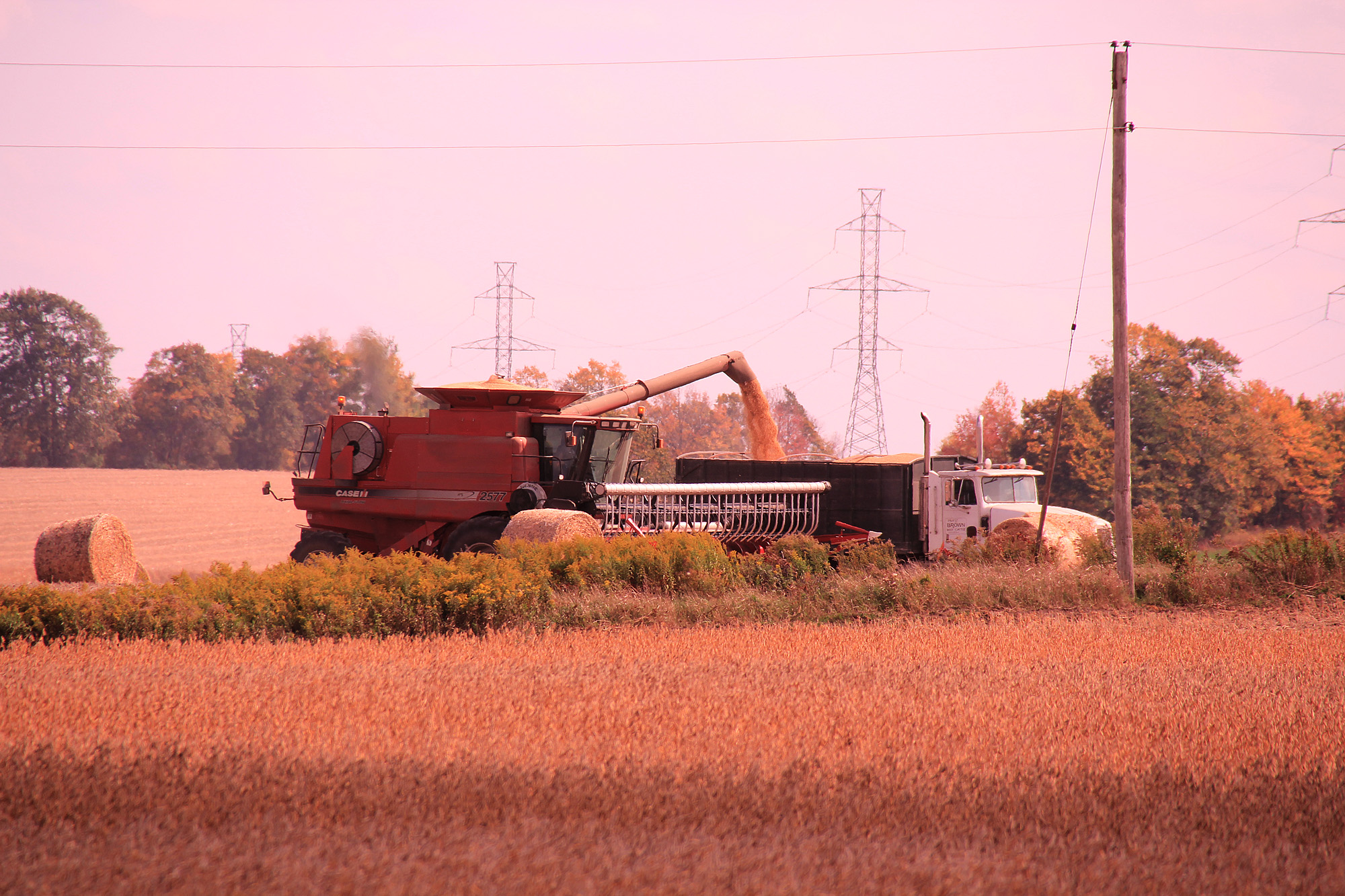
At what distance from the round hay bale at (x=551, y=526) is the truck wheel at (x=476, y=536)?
3.87 feet

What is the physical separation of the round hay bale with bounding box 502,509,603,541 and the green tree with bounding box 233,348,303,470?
2562 inches

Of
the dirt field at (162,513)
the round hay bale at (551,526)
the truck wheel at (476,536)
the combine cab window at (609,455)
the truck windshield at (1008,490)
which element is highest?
the combine cab window at (609,455)

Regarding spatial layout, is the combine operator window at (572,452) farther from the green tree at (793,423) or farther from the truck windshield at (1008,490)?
the green tree at (793,423)

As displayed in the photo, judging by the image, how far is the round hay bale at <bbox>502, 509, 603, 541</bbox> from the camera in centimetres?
1378

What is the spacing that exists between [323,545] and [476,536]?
9.30ft

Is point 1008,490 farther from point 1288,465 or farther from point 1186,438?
point 1288,465

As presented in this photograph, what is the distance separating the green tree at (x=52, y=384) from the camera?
212 feet

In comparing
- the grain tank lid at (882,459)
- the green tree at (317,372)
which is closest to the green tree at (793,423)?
the green tree at (317,372)

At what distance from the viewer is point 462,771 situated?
550 cm

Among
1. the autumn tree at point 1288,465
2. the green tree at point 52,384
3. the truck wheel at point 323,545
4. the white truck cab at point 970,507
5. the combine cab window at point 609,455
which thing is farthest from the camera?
the green tree at point 52,384

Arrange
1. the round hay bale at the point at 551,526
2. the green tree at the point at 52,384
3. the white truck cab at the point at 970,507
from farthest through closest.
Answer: the green tree at the point at 52,384, the white truck cab at the point at 970,507, the round hay bale at the point at 551,526

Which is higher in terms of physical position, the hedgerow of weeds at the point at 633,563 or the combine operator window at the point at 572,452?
the combine operator window at the point at 572,452

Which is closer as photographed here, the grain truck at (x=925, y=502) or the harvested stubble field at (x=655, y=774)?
the harvested stubble field at (x=655, y=774)

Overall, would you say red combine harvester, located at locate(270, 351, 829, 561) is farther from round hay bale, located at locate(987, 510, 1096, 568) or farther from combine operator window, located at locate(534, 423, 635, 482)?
round hay bale, located at locate(987, 510, 1096, 568)
